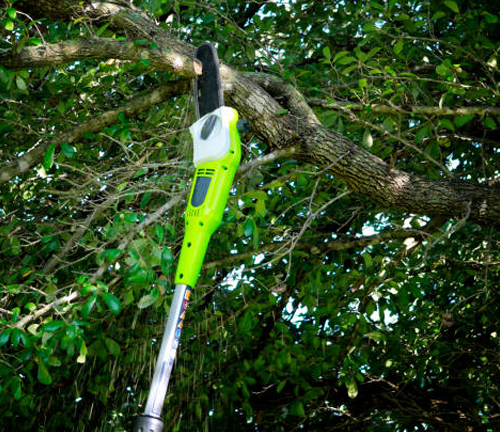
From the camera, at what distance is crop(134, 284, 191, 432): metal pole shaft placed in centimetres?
141

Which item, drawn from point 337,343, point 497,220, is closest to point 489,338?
point 337,343

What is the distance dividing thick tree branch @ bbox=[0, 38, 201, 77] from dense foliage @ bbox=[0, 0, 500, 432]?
0.04 metres

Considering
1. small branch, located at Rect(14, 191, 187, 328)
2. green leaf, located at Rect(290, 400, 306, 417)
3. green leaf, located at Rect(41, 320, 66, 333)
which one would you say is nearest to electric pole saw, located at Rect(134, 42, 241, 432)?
small branch, located at Rect(14, 191, 187, 328)

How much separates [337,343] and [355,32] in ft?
6.14

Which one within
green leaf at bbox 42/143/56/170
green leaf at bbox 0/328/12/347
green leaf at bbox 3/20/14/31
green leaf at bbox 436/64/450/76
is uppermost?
green leaf at bbox 436/64/450/76

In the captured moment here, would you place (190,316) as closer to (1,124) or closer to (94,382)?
(94,382)

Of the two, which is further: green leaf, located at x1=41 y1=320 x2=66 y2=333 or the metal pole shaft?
green leaf, located at x1=41 y1=320 x2=66 y2=333

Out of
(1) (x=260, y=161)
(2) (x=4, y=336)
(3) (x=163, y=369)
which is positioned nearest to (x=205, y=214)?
(3) (x=163, y=369)

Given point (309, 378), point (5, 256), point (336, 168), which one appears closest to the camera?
point (336, 168)

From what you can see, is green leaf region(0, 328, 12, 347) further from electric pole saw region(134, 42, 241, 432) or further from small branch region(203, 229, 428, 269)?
small branch region(203, 229, 428, 269)

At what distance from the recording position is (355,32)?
154 inches

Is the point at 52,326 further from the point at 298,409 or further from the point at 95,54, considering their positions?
the point at 298,409

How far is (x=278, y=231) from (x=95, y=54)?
1165 millimetres

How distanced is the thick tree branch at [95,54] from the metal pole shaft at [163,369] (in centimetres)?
107
